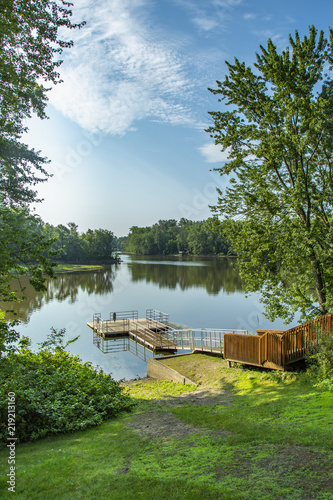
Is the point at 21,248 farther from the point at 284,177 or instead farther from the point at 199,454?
the point at 284,177

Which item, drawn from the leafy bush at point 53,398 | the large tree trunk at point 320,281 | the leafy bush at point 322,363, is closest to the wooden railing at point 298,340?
the leafy bush at point 322,363

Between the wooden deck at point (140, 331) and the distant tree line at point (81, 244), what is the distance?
3064 inches

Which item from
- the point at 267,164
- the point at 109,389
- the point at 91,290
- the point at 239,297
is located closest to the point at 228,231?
the point at 267,164

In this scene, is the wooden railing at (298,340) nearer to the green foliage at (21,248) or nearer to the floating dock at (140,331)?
the green foliage at (21,248)

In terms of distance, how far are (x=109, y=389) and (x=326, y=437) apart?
6591mm

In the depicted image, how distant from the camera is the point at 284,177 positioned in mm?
14688

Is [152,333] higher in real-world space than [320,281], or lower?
lower

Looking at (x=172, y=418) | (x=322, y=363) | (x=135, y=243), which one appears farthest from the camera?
(x=135, y=243)

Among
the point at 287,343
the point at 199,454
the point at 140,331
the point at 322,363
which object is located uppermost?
the point at 287,343

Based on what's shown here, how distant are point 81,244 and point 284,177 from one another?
10440 centimetres

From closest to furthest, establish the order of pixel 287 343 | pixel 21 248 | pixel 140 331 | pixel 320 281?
pixel 21 248
pixel 287 343
pixel 320 281
pixel 140 331

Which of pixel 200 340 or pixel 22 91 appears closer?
pixel 22 91

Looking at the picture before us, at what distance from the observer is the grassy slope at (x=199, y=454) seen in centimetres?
454

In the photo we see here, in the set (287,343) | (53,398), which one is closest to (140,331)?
(287,343)
